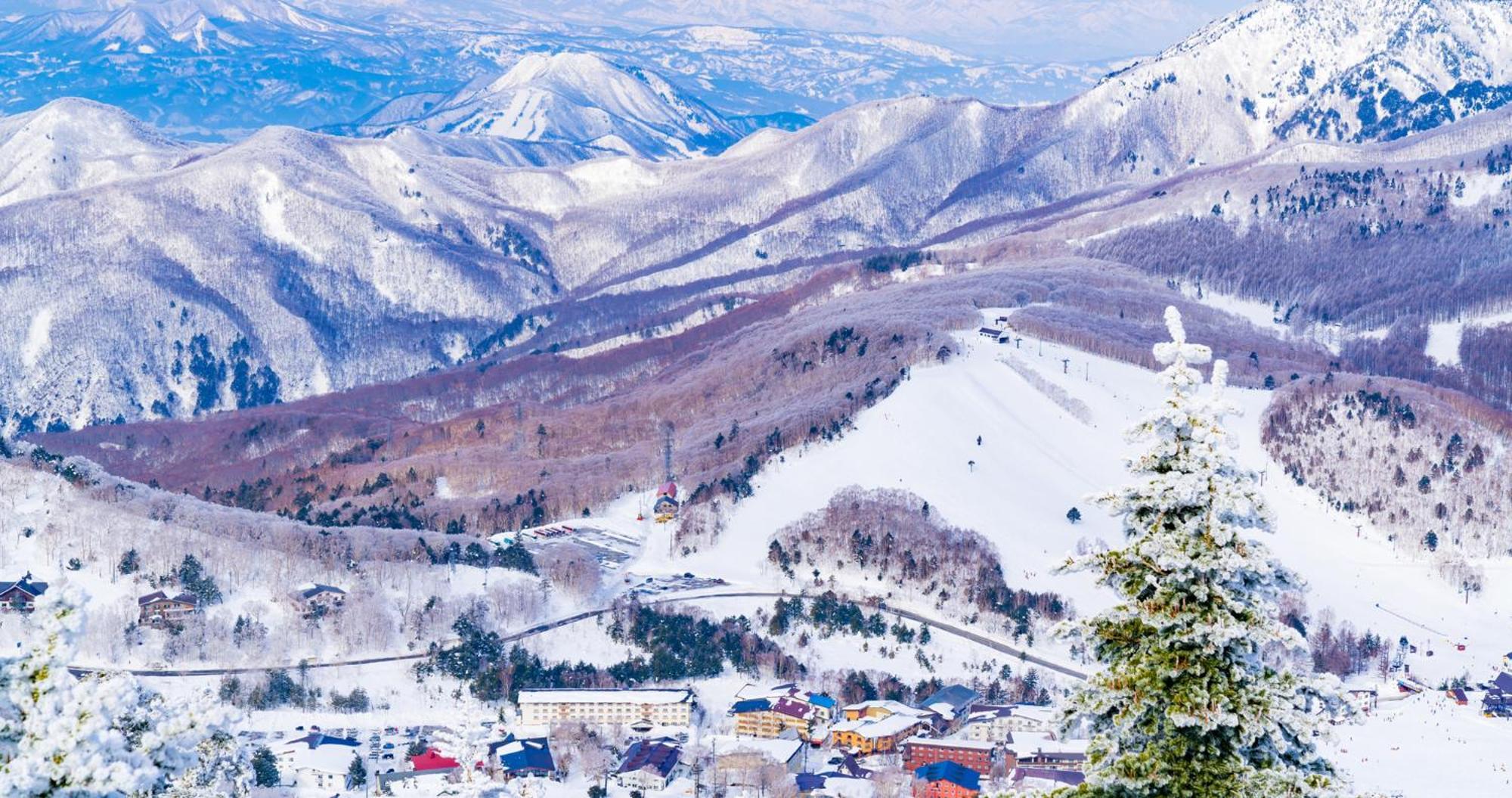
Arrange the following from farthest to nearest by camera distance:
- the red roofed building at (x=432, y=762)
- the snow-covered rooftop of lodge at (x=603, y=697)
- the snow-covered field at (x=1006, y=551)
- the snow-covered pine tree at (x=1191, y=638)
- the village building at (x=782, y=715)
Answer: the snow-covered rooftop of lodge at (x=603, y=697)
the snow-covered field at (x=1006, y=551)
the village building at (x=782, y=715)
the red roofed building at (x=432, y=762)
the snow-covered pine tree at (x=1191, y=638)

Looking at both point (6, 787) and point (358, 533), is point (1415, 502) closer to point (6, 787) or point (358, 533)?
point (358, 533)

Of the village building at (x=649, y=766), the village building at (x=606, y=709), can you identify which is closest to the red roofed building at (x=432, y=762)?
the village building at (x=606, y=709)

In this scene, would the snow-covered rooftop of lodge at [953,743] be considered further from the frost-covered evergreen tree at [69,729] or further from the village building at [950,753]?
the frost-covered evergreen tree at [69,729]

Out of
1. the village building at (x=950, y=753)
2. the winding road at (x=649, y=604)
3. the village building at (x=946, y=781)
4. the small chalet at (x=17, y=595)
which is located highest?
the small chalet at (x=17, y=595)

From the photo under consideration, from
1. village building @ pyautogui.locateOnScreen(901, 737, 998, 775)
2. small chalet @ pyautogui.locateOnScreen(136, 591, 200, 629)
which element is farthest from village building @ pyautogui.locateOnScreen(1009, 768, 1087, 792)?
small chalet @ pyautogui.locateOnScreen(136, 591, 200, 629)

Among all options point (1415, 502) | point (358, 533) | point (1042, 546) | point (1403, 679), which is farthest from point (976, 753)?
point (1415, 502)

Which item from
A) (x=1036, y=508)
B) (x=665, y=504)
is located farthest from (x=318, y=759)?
(x=1036, y=508)
